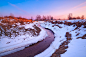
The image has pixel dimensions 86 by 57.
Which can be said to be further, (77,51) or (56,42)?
(56,42)

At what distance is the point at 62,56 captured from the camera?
3812mm

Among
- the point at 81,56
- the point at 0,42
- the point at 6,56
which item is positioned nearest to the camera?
the point at 81,56

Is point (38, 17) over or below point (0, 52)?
over

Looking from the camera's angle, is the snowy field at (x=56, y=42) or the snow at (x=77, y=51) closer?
the snow at (x=77, y=51)

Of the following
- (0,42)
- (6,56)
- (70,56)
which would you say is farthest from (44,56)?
(0,42)

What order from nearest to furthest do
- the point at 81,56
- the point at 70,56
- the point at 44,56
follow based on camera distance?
the point at 81,56 → the point at 70,56 → the point at 44,56

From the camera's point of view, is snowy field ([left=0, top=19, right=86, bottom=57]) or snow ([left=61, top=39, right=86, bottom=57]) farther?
snowy field ([left=0, top=19, right=86, bottom=57])

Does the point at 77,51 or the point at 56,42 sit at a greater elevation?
the point at 77,51

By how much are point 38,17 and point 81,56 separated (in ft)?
318

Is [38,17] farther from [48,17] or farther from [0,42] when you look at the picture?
[0,42]

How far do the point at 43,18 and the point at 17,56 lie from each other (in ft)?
307

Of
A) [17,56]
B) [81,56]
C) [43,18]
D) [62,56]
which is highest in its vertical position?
[43,18]

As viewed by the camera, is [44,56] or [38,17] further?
[38,17]

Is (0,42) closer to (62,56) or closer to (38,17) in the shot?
(62,56)
